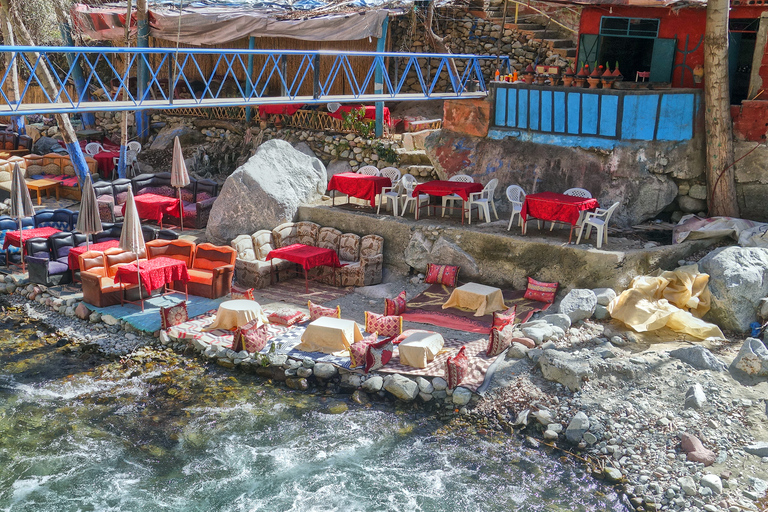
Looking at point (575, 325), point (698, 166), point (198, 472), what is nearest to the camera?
point (198, 472)

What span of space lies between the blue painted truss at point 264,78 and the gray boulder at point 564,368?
6047 mm

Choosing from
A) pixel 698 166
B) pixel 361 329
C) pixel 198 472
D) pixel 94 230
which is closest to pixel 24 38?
pixel 94 230

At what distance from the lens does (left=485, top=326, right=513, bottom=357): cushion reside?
1112 centimetres

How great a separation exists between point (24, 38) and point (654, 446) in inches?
588

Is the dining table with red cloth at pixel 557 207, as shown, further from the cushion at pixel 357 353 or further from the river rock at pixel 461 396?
the cushion at pixel 357 353

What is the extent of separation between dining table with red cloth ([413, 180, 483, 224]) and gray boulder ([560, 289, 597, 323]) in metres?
3.17

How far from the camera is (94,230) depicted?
503 inches

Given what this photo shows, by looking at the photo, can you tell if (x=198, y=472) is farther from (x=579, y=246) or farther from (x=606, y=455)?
(x=579, y=246)

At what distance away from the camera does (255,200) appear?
15258 millimetres

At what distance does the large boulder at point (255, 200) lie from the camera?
15.2 meters

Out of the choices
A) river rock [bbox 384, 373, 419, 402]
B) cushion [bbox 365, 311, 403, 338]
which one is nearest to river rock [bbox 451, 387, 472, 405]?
river rock [bbox 384, 373, 419, 402]

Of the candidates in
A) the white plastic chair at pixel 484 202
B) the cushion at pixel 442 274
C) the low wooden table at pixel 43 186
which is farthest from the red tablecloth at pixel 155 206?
the white plastic chair at pixel 484 202

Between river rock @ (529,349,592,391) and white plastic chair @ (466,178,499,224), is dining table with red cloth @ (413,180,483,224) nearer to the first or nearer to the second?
white plastic chair @ (466,178,499,224)

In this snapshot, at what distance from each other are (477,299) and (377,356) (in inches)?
97.6
